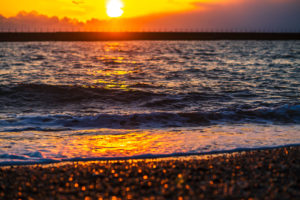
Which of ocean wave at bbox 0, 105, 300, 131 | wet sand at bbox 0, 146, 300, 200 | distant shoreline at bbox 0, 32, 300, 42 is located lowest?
ocean wave at bbox 0, 105, 300, 131

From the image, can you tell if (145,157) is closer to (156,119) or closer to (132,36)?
(156,119)

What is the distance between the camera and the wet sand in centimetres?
414

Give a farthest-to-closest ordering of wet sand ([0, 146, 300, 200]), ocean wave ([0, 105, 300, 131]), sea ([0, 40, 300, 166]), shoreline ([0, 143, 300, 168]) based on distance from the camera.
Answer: ocean wave ([0, 105, 300, 131]) < sea ([0, 40, 300, 166]) < shoreline ([0, 143, 300, 168]) < wet sand ([0, 146, 300, 200])

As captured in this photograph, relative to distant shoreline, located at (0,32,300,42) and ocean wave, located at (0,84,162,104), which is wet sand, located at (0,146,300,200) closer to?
ocean wave, located at (0,84,162,104)

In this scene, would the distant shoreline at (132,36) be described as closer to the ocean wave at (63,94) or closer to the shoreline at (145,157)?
the ocean wave at (63,94)

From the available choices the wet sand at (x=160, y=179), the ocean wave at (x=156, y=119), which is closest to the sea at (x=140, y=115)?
the ocean wave at (x=156, y=119)

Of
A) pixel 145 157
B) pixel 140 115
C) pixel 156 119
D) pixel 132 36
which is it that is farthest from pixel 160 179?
pixel 132 36

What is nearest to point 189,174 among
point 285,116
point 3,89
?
point 285,116

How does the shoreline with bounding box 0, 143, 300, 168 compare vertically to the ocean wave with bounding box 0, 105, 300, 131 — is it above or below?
above

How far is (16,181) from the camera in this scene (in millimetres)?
4832

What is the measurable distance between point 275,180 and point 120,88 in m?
13.4

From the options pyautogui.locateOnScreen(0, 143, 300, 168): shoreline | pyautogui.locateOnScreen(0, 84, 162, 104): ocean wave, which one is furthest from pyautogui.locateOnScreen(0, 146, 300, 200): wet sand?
pyautogui.locateOnScreen(0, 84, 162, 104): ocean wave

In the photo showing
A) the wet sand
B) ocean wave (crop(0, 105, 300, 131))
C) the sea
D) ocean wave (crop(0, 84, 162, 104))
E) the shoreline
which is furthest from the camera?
ocean wave (crop(0, 84, 162, 104))

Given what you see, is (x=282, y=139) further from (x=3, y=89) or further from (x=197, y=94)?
(x=3, y=89)
